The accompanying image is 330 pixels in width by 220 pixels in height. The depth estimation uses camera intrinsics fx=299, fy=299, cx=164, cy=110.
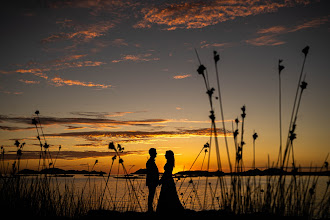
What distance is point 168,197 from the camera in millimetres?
6270

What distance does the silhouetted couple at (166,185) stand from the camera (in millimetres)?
6230

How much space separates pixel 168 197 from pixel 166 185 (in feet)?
0.90

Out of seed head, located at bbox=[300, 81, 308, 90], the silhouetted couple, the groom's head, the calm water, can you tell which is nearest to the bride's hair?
the silhouetted couple

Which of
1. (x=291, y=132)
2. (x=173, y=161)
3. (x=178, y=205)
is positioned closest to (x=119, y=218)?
(x=178, y=205)

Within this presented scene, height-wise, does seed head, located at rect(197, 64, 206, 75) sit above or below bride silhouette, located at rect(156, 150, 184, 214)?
above

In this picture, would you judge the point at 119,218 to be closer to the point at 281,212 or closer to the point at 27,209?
the point at 27,209

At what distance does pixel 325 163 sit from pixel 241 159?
1.75 m


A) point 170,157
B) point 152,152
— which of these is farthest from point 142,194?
point 170,157

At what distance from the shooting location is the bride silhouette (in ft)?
20.3

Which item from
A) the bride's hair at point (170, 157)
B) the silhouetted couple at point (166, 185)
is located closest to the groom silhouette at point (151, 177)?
the silhouetted couple at point (166, 185)

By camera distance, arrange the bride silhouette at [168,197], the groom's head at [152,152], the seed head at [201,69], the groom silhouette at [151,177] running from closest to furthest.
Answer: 1. the seed head at [201,69]
2. the bride silhouette at [168,197]
3. the groom silhouette at [151,177]
4. the groom's head at [152,152]

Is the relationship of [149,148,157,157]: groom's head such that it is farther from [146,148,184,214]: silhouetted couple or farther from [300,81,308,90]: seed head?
[300,81,308,90]: seed head

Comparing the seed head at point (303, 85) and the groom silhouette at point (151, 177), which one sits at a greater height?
the seed head at point (303, 85)

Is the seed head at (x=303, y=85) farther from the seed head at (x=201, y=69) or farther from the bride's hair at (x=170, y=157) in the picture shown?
the bride's hair at (x=170, y=157)
